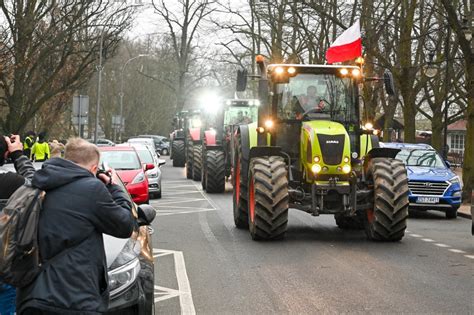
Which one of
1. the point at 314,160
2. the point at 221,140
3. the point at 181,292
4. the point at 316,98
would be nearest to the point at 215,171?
the point at 221,140

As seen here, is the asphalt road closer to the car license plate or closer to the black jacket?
the car license plate

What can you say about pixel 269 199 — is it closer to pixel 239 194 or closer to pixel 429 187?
pixel 239 194

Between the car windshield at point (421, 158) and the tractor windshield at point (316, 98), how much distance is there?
7066 millimetres

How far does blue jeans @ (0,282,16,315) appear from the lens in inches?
210

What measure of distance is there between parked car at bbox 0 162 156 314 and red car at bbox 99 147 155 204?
37.3 feet

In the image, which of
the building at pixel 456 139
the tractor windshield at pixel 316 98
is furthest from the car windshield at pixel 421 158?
the building at pixel 456 139

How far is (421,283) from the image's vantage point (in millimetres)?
9109

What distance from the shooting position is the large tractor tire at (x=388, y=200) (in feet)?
40.4

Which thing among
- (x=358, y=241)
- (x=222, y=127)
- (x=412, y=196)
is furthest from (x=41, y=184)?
(x=222, y=127)

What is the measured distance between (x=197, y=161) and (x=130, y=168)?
36.1 feet

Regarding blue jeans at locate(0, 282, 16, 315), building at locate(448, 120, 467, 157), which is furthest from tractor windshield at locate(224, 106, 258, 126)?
building at locate(448, 120, 467, 157)

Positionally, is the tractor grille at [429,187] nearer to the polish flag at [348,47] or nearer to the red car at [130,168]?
the polish flag at [348,47]

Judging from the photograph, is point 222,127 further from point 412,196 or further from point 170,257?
point 170,257

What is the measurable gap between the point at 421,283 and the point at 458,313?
1.61m
